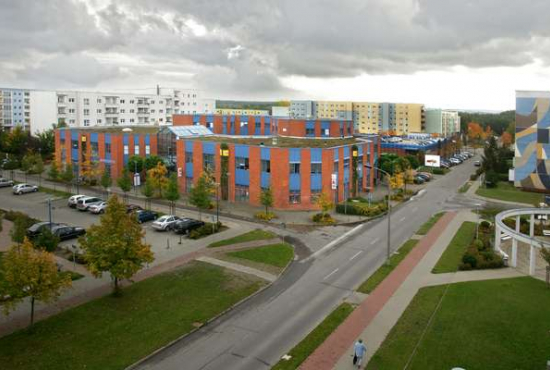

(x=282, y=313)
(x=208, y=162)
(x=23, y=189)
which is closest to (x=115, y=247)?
(x=282, y=313)

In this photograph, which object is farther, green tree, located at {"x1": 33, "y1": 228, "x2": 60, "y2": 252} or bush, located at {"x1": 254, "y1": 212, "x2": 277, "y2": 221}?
bush, located at {"x1": 254, "y1": 212, "x2": 277, "y2": 221}

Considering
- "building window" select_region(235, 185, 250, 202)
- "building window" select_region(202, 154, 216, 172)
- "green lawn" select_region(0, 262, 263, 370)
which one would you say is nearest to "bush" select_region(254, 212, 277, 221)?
"building window" select_region(235, 185, 250, 202)

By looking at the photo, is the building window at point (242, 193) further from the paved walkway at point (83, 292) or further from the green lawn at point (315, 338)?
the green lawn at point (315, 338)

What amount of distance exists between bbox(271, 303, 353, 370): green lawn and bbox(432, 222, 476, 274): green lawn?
1016 centimetres

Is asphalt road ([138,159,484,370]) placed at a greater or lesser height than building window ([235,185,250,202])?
lesser

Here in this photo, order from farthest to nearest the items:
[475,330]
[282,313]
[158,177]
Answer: [158,177]
[282,313]
[475,330]

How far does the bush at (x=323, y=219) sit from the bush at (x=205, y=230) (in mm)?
10042

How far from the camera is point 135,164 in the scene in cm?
6975

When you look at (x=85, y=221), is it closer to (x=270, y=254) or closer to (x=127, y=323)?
(x=270, y=254)

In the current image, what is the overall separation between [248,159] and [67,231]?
23006 millimetres

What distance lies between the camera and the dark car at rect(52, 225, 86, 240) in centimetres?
4203

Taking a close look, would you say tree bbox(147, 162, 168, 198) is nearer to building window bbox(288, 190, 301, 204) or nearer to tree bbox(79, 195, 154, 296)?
building window bbox(288, 190, 301, 204)

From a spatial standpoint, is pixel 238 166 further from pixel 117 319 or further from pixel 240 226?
pixel 117 319

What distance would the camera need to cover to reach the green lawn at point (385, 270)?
3109 centimetres
